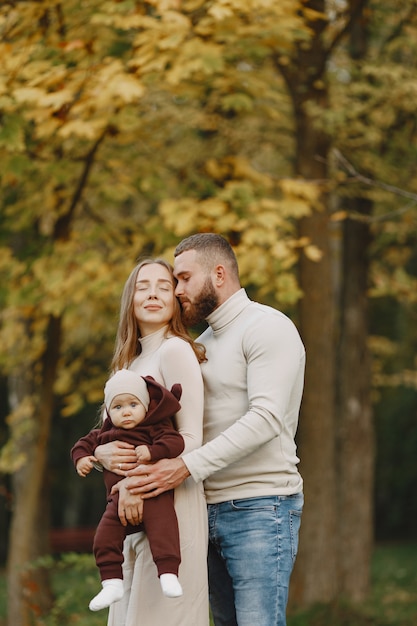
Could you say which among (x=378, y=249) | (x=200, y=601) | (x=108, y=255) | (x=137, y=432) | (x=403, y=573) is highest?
(x=137, y=432)

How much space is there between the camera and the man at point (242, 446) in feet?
10.9

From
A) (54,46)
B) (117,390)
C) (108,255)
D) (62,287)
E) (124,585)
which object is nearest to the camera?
(117,390)

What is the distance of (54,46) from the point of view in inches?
246

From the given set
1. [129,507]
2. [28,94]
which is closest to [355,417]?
[28,94]

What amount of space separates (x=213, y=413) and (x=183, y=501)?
0.35m

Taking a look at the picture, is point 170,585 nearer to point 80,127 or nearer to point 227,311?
point 227,311

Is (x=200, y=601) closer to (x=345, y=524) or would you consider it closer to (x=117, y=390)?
(x=117, y=390)

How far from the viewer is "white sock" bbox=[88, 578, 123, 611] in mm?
3207

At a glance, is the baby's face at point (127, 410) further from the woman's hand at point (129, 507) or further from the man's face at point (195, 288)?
the man's face at point (195, 288)

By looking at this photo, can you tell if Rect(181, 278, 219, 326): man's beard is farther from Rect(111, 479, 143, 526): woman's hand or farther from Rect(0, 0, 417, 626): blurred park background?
Rect(0, 0, 417, 626): blurred park background

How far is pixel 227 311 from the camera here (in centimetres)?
364

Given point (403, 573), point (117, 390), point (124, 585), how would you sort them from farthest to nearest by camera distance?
1. point (403, 573)
2. point (124, 585)
3. point (117, 390)

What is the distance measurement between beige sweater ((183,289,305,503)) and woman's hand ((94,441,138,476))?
0.19 metres

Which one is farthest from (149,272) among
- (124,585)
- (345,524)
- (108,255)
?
(345,524)
